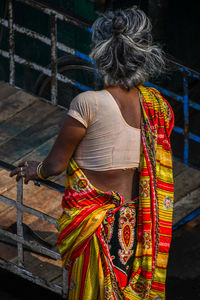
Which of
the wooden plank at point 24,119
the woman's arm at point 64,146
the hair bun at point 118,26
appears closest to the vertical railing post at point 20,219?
the woman's arm at point 64,146

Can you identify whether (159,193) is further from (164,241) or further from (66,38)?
(66,38)

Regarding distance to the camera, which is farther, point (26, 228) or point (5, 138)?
point (5, 138)

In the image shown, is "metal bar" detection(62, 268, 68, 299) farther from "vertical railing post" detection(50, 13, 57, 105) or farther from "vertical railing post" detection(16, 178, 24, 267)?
"vertical railing post" detection(50, 13, 57, 105)

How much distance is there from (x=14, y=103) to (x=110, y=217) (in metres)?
2.92

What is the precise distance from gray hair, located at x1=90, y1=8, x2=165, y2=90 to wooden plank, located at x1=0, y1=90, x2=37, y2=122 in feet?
9.24

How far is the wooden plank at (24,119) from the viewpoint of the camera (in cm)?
568

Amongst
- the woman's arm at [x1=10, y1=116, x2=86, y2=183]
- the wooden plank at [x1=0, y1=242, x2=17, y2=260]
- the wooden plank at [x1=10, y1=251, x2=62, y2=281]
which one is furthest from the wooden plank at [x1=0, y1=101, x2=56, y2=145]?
the woman's arm at [x1=10, y1=116, x2=86, y2=183]

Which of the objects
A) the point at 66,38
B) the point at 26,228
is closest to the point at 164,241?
the point at 26,228

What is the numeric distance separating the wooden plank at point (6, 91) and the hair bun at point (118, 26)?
308cm

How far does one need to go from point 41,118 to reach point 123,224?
265 cm

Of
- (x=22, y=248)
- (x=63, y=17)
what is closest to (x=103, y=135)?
(x=22, y=248)

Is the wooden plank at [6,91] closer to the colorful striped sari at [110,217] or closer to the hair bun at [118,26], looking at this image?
the colorful striped sari at [110,217]

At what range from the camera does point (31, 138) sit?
5.61 metres

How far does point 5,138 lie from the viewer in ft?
18.5
